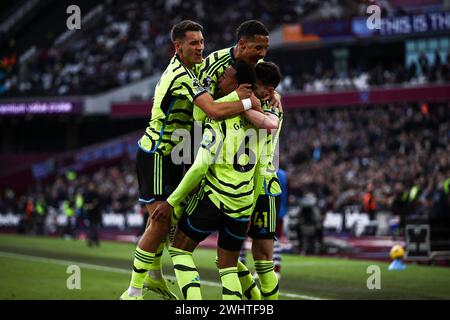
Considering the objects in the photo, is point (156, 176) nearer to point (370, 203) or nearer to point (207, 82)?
point (207, 82)

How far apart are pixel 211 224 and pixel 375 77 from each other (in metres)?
30.5

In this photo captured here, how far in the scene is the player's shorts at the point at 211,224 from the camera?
8.41 metres

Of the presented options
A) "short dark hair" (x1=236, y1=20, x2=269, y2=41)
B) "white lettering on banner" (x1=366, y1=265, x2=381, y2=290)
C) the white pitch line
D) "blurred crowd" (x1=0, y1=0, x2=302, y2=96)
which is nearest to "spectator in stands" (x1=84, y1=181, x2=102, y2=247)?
the white pitch line

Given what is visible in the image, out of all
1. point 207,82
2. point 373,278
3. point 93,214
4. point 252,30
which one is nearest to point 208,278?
point 373,278

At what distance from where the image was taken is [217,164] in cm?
839

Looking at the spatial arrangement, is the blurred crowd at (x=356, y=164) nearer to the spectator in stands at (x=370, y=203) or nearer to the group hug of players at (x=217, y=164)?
the spectator in stands at (x=370, y=203)

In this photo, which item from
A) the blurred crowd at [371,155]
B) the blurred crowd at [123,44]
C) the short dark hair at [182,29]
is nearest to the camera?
the short dark hair at [182,29]

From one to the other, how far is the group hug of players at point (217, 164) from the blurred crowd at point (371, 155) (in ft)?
58.6

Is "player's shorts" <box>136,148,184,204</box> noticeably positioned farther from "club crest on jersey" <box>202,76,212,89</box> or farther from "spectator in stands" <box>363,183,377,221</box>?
"spectator in stands" <box>363,183,377,221</box>

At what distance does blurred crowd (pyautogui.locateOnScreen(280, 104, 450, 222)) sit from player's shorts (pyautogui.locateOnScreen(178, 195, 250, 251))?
1843 cm

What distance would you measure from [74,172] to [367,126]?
18.4 m

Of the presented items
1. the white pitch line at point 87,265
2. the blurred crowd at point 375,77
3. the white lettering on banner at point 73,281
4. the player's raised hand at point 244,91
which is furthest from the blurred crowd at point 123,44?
the player's raised hand at point 244,91

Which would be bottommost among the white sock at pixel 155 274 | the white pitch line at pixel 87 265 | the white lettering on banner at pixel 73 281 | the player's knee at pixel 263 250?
the white pitch line at pixel 87 265

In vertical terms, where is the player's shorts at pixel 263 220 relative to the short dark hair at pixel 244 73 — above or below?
below
